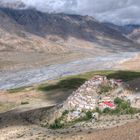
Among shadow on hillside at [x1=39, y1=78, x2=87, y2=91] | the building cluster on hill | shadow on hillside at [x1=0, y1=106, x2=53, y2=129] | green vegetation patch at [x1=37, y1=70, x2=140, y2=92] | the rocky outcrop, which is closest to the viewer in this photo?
the building cluster on hill

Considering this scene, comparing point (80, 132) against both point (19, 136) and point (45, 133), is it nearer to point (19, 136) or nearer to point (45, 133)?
point (45, 133)

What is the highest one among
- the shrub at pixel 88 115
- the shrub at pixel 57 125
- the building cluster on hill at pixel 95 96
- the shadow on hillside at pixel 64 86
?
the shadow on hillside at pixel 64 86

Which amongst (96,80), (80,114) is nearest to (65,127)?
(80,114)

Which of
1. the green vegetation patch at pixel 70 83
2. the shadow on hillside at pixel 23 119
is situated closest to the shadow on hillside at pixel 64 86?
the green vegetation patch at pixel 70 83

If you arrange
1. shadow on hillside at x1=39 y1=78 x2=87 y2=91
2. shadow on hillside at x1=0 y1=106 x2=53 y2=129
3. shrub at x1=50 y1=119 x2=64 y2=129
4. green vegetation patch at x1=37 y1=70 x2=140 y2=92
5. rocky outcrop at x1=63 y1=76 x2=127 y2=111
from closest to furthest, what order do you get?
1. shrub at x1=50 y1=119 x2=64 y2=129
2. rocky outcrop at x1=63 y1=76 x2=127 y2=111
3. shadow on hillside at x1=0 y1=106 x2=53 y2=129
4. shadow on hillside at x1=39 y1=78 x2=87 y2=91
5. green vegetation patch at x1=37 y1=70 x2=140 y2=92

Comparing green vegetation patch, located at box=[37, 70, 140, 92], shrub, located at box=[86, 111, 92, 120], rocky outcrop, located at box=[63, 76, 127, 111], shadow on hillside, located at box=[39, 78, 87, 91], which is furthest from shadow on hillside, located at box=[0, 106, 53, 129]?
shadow on hillside, located at box=[39, 78, 87, 91]

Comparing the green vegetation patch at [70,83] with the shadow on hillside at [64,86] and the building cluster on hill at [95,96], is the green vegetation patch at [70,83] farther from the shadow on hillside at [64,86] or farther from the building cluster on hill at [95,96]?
the building cluster on hill at [95,96]

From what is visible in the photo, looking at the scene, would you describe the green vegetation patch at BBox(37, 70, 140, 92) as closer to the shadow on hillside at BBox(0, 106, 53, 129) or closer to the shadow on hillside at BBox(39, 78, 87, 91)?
the shadow on hillside at BBox(39, 78, 87, 91)

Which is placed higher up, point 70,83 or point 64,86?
point 70,83

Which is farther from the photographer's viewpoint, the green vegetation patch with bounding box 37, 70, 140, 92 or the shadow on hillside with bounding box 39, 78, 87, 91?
the green vegetation patch with bounding box 37, 70, 140, 92

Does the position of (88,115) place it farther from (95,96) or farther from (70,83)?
(70,83)

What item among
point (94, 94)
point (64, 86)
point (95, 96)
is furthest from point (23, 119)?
point (64, 86)
